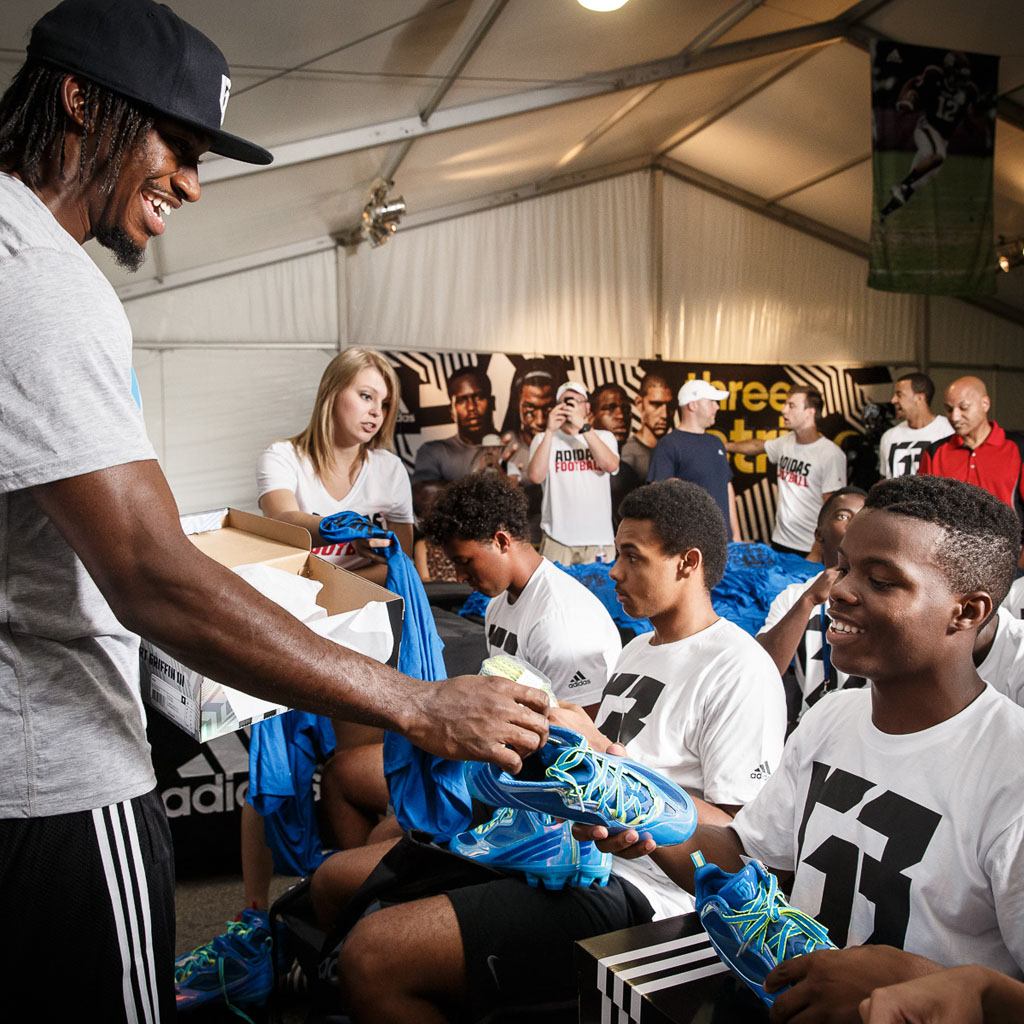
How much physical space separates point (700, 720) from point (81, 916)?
3.76 feet

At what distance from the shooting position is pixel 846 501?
10.6 ft

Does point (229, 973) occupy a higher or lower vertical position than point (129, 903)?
lower

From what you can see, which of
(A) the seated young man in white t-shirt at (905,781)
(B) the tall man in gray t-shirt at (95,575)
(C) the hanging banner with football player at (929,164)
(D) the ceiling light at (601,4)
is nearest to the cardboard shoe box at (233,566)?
(B) the tall man in gray t-shirt at (95,575)

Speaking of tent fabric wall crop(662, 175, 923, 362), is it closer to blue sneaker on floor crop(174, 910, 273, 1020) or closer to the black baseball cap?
blue sneaker on floor crop(174, 910, 273, 1020)

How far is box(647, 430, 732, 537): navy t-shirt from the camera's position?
226 inches

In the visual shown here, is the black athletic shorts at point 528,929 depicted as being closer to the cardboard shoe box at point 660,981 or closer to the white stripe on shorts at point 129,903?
the cardboard shoe box at point 660,981

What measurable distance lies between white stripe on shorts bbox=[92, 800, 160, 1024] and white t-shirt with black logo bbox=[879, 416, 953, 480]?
5437 mm

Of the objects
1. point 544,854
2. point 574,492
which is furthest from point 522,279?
point 544,854

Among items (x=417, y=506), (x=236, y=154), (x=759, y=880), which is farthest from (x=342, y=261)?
(x=759, y=880)

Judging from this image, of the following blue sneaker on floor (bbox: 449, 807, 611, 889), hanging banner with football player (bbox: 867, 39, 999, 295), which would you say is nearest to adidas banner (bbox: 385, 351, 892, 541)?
hanging banner with football player (bbox: 867, 39, 999, 295)

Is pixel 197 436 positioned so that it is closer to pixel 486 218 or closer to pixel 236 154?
pixel 486 218

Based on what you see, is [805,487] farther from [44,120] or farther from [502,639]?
[44,120]

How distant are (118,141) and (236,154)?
183mm

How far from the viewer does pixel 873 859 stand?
3.84 ft
